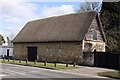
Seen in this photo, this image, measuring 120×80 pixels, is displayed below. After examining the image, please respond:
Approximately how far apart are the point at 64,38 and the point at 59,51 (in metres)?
2.21

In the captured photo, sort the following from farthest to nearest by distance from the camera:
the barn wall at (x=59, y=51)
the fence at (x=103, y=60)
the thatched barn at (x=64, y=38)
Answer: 1. the thatched barn at (x=64, y=38)
2. the barn wall at (x=59, y=51)
3. the fence at (x=103, y=60)

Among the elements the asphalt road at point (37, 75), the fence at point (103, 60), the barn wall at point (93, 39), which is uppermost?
the barn wall at point (93, 39)

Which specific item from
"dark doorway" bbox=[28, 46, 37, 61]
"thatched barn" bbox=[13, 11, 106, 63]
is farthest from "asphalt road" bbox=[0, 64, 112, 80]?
"dark doorway" bbox=[28, 46, 37, 61]

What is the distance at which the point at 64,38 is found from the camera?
44125 millimetres

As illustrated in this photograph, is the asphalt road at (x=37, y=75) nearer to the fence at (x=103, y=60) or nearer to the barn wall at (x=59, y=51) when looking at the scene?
the fence at (x=103, y=60)

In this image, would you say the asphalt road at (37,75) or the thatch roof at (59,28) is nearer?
the asphalt road at (37,75)

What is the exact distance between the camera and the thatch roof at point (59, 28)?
43156 mm

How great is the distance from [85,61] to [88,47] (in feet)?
12.6

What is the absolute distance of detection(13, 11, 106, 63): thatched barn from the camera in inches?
1670

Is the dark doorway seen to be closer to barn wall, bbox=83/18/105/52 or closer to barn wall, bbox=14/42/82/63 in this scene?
barn wall, bbox=14/42/82/63

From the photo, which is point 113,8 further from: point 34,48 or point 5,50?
point 5,50

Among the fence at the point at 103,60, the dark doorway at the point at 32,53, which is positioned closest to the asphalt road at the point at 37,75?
the fence at the point at 103,60

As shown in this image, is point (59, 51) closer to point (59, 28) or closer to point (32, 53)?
point (59, 28)

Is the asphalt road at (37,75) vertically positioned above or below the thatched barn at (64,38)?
below
